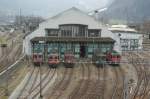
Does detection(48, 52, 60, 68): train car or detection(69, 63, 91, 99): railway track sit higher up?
detection(48, 52, 60, 68): train car

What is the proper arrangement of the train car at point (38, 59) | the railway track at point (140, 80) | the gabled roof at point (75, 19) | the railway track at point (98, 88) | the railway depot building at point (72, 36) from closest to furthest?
1. the railway track at point (98, 88)
2. the railway track at point (140, 80)
3. the train car at point (38, 59)
4. the railway depot building at point (72, 36)
5. the gabled roof at point (75, 19)

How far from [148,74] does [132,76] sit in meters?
2.84

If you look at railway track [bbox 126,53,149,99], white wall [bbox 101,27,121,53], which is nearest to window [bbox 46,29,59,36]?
white wall [bbox 101,27,121,53]

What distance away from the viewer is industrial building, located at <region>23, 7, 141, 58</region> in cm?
5581

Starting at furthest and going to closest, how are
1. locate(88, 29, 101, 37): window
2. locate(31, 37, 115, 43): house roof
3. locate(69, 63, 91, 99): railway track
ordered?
locate(88, 29, 101, 37): window → locate(31, 37, 115, 43): house roof → locate(69, 63, 91, 99): railway track

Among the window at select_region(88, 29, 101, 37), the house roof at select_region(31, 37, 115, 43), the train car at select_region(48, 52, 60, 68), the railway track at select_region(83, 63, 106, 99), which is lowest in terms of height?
the railway track at select_region(83, 63, 106, 99)

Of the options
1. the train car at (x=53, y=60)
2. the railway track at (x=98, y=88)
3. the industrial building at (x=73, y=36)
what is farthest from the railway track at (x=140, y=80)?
the train car at (x=53, y=60)

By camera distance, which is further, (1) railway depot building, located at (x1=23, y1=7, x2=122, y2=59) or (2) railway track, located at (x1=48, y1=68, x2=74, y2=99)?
(1) railway depot building, located at (x1=23, y1=7, x2=122, y2=59)

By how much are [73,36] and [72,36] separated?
0.20m

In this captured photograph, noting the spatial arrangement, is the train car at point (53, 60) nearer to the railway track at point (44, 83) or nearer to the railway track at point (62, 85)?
the railway track at point (44, 83)

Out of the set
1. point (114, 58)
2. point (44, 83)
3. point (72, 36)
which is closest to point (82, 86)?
point (44, 83)

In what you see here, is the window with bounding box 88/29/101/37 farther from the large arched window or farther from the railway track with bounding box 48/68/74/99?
the railway track with bounding box 48/68/74/99

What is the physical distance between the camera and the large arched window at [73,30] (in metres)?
59.2

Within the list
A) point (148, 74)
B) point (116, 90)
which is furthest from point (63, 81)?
point (148, 74)
